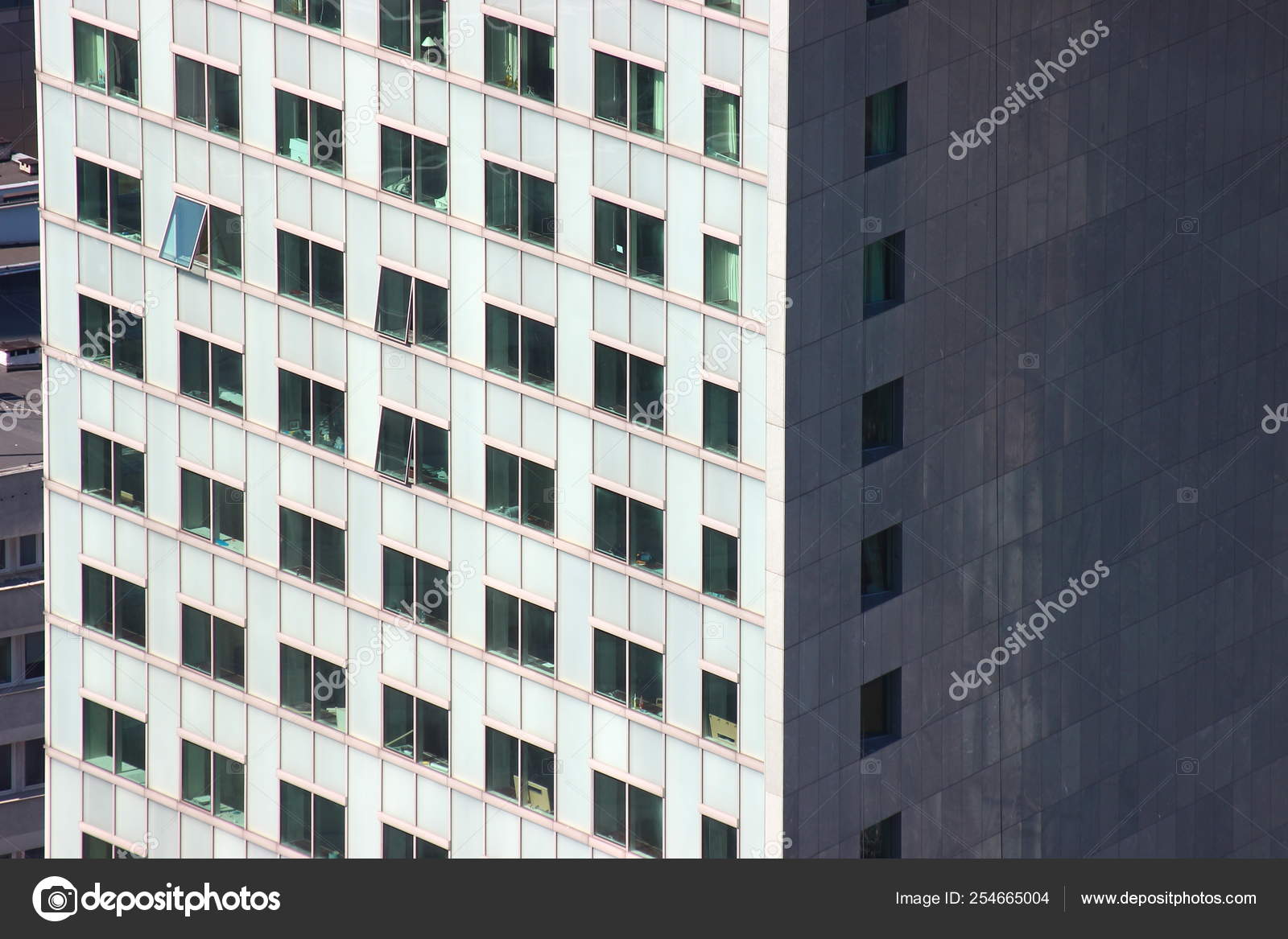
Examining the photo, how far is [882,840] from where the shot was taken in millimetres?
72562

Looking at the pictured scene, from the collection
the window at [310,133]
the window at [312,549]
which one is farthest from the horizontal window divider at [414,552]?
the window at [310,133]

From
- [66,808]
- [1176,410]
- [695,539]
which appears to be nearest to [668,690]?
[695,539]

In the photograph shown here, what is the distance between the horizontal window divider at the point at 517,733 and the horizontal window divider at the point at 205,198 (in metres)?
13.8

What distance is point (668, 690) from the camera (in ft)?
235

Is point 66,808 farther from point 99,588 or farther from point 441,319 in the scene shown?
point 441,319

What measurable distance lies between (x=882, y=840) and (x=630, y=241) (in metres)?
15.0

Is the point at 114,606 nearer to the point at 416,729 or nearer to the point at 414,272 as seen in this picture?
the point at 416,729

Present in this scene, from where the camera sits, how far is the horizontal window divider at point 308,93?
74000 millimetres

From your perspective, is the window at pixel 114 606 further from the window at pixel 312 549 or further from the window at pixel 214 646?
the window at pixel 312 549

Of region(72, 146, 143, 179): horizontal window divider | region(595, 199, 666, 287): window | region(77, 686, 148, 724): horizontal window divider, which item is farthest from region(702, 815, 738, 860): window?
region(72, 146, 143, 179): horizontal window divider

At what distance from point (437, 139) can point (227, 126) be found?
22.8 ft

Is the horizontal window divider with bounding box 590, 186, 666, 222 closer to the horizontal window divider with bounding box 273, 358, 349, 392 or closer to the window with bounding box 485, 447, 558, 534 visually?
the window with bounding box 485, 447, 558, 534

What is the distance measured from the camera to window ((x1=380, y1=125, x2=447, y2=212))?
7288 cm

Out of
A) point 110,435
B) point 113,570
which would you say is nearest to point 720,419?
point 110,435
